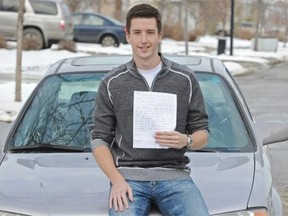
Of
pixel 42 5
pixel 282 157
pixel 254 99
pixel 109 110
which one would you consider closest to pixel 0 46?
pixel 42 5

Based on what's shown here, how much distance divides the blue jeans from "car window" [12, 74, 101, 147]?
1077 mm

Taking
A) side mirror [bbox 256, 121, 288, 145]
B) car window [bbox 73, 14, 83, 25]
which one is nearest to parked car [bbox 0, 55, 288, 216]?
side mirror [bbox 256, 121, 288, 145]

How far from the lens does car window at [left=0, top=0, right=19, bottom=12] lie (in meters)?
22.9

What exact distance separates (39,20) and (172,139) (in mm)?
20687

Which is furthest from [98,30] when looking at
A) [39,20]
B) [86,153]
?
[86,153]

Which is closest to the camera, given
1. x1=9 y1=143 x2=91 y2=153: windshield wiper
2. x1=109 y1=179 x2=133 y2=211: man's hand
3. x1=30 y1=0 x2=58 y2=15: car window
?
x1=109 y1=179 x2=133 y2=211: man's hand

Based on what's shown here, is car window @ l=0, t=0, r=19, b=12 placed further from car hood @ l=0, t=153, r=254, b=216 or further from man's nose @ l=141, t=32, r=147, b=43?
man's nose @ l=141, t=32, r=147, b=43

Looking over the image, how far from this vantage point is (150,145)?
3152mm

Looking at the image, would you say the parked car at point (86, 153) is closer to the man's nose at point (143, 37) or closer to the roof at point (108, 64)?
the roof at point (108, 64)

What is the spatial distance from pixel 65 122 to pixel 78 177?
90 centimetres

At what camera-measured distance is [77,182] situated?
3455 millimetres

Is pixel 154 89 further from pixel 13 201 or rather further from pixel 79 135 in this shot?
pixel 79 135

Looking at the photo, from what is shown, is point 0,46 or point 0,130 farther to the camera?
point 0,46

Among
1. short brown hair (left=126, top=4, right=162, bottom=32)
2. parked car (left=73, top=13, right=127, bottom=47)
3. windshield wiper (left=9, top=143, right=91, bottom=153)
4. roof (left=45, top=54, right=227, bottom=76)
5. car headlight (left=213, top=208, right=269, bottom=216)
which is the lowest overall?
parked car (left=73, top=13, right=127, bottom=47)
